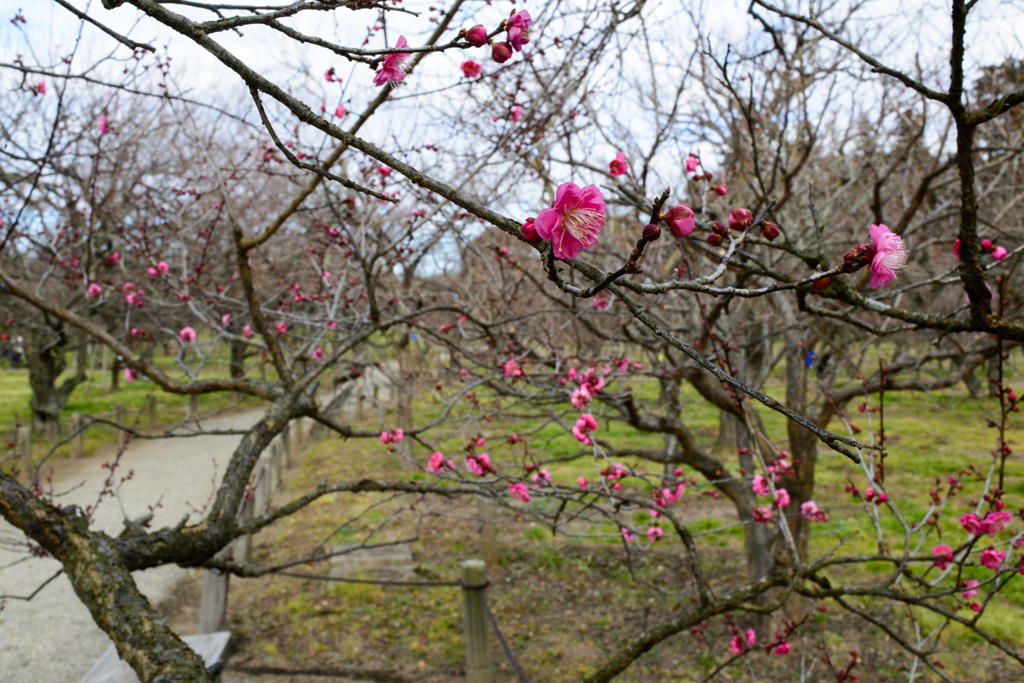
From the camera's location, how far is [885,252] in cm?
106

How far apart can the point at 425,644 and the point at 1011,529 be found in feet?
17.9

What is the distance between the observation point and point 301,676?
467 cm

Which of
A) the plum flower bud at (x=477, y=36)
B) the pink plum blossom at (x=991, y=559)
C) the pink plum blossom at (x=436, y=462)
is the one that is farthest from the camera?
the pink plum blossom at (x=436, y=462)

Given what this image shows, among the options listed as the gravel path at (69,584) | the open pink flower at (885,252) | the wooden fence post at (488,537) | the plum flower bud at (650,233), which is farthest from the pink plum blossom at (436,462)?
the wooden fence post at (488,537)

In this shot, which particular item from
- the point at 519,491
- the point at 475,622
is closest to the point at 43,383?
the point at 475,622

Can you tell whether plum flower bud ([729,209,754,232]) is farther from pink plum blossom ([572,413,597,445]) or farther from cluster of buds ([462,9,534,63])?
pink plum blossom ([572,413,597,445])

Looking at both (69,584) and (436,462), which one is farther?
(69,584)

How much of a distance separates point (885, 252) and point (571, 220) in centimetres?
54

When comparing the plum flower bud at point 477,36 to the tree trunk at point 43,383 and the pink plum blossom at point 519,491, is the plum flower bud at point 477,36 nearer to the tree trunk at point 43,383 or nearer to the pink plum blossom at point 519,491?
the pink plum blossom at point 519,491

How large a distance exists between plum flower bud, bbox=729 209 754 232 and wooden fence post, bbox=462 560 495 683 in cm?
287

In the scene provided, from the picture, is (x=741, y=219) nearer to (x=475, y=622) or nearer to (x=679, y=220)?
(x=679, y=220)

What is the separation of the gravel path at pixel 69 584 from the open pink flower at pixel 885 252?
279 cm

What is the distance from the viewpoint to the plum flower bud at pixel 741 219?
3.49ft

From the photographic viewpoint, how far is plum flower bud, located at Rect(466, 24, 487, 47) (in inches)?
45.7
